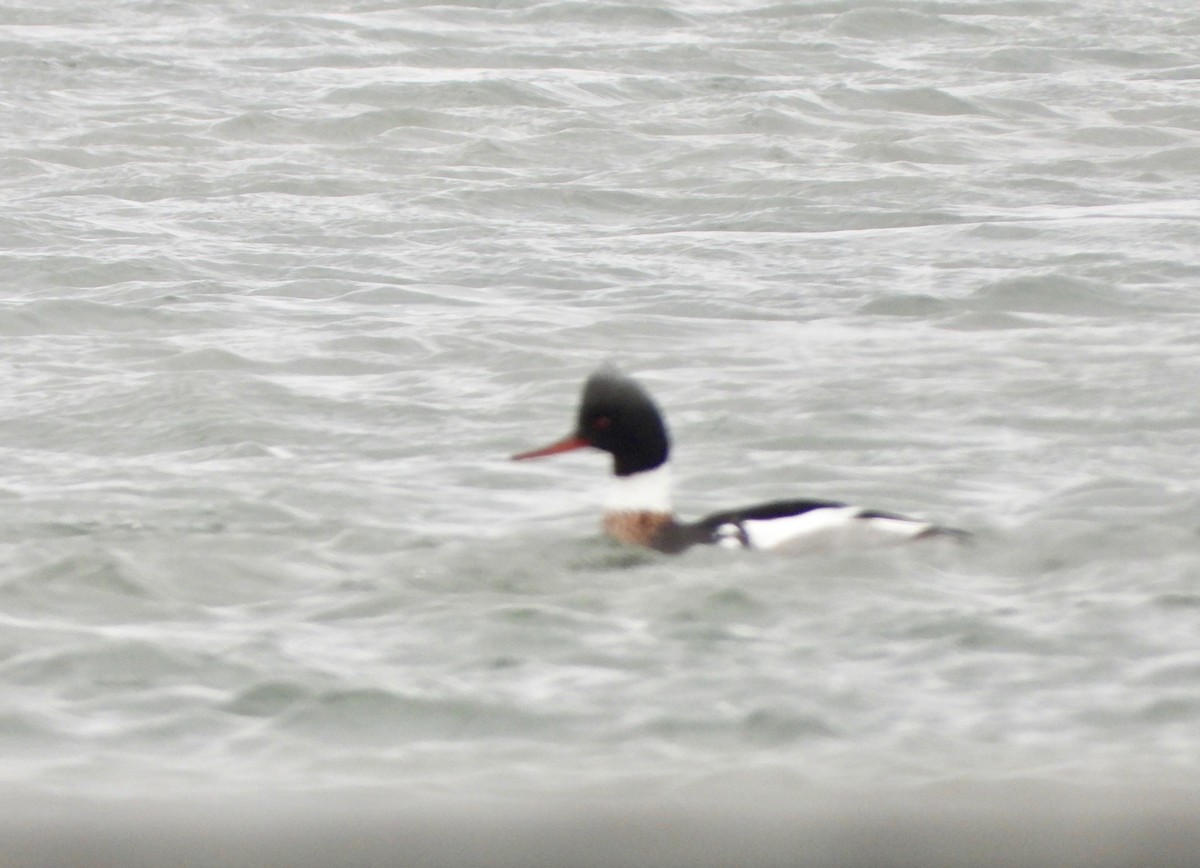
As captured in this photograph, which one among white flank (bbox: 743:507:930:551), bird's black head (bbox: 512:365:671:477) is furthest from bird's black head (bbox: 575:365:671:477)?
white flank (bbox: 743:507:930:551)

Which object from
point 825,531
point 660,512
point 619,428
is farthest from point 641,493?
point 825,531

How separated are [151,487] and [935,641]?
3521mm

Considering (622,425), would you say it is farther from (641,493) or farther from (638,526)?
(638,526)

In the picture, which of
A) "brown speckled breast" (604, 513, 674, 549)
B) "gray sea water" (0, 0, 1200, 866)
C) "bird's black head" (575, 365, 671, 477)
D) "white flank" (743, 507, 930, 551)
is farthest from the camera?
"bird's black head" (575, 365, 671, 477)

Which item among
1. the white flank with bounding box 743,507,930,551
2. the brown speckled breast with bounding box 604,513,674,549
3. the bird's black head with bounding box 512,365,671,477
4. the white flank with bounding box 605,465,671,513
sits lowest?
the white flank with bounding box 743,507,930,551

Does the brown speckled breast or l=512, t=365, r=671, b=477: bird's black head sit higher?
l=512, t=365, r=671, b=477: bird's black head

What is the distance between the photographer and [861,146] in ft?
55.4

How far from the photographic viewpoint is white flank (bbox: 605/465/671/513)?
6479 millimetres

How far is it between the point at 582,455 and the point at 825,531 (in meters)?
2.29

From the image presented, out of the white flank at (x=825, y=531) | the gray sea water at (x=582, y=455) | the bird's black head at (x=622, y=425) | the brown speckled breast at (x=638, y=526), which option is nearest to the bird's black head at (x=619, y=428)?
the bird's black head at (x=622, y=425)

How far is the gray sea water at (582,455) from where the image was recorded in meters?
3.11

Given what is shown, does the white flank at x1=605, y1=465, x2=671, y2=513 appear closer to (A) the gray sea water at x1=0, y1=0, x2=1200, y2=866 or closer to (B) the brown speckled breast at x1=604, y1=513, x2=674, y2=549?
(B) the brown speckled breast at x1=604, y1=513, x2=674, y2=549

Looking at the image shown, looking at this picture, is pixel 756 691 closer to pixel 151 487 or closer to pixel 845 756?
pixel 845 756

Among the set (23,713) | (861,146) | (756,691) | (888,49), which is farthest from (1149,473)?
(888,49)
